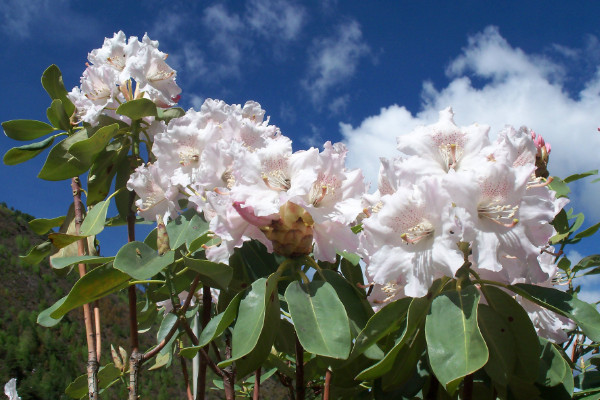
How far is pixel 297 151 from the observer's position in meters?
1.08

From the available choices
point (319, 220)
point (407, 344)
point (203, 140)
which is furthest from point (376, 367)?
point (203, 140)

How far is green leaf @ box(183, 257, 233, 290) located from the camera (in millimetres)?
973

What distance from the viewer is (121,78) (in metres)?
1.50

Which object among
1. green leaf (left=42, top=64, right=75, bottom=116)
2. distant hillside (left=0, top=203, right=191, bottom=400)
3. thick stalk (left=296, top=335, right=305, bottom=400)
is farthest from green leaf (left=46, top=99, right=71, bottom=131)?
distant hillside (left=0, top=203, right=191, bottom=400)

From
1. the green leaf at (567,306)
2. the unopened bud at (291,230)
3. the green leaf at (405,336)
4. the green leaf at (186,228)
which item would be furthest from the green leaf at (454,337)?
the green leaf at (186,228)

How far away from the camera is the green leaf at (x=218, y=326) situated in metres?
0.94

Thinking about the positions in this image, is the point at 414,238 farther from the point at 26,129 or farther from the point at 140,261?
the point at 26,129

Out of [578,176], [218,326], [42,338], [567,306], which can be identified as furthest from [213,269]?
[42,338]

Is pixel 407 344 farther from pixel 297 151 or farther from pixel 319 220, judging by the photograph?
pixel 297 151

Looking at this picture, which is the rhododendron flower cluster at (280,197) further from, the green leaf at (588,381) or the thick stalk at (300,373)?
the green leaf at (588,381)

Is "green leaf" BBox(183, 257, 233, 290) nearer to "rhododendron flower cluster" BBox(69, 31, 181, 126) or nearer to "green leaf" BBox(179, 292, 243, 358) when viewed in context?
"green leaf" BBox(179, 292, 243, 358)

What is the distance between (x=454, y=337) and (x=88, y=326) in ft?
2.90

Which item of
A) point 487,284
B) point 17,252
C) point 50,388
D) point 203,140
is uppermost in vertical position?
point 17,252

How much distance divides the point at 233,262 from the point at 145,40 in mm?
748
